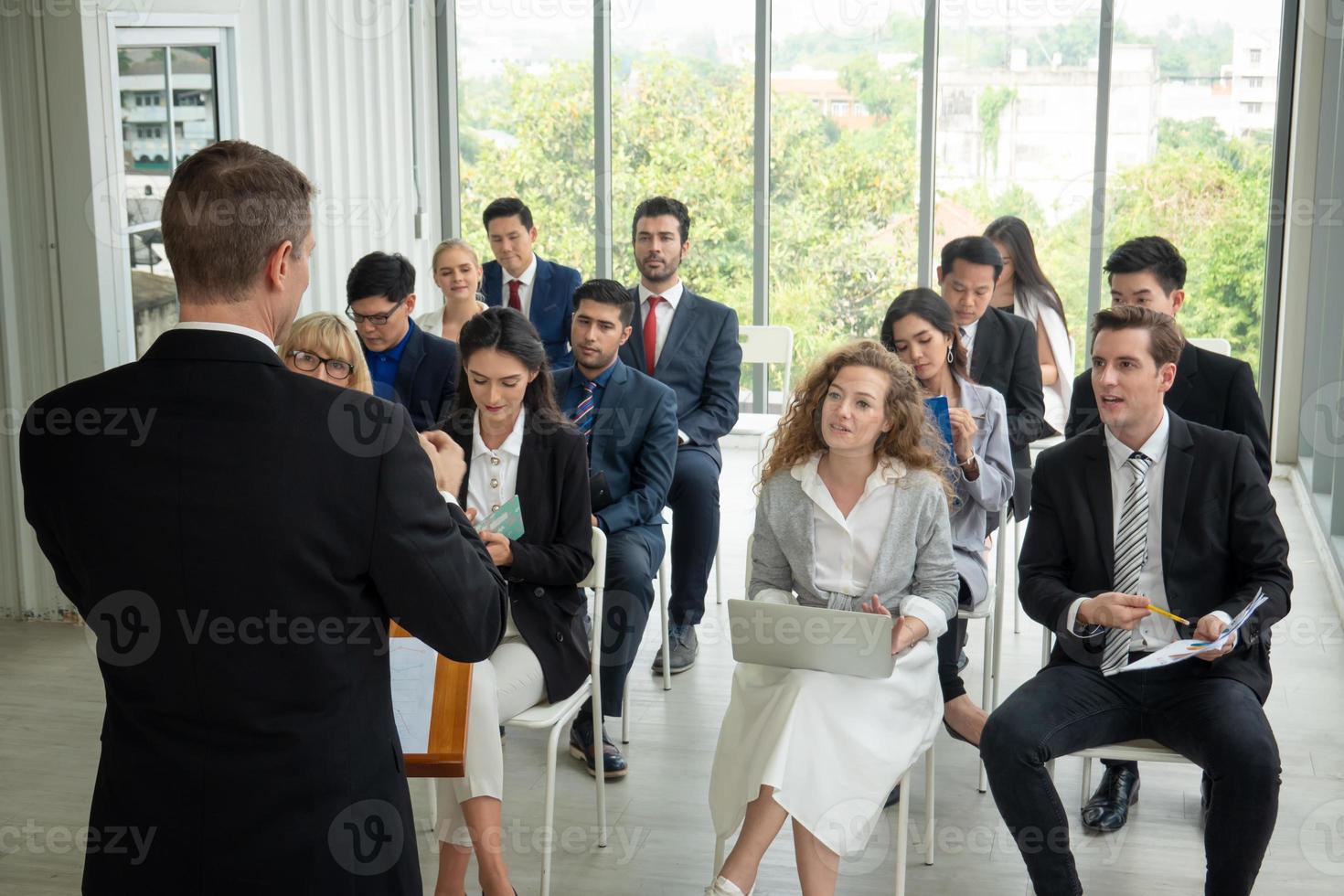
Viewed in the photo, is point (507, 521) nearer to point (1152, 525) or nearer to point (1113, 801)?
point (1152, 525)

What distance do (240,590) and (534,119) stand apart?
7167 mm

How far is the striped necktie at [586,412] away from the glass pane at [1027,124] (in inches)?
162

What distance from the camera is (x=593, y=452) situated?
4.31 meters

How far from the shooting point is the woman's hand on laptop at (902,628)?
9.91ft

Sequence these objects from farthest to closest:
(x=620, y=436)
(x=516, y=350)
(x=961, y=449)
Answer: (x=620, y=436)
(x=961, y=449)
(x=516, y=350)

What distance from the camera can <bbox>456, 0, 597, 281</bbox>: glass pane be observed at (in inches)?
325

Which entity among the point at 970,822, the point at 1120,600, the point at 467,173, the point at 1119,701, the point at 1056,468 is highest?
the point at 467,173

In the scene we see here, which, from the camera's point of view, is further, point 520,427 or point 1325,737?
point 1325,737

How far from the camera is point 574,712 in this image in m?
3.36

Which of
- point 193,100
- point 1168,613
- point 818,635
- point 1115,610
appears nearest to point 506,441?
point 818,635

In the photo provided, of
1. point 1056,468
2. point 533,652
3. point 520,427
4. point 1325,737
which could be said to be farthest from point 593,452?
point 1325,737

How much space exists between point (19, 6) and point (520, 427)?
287cm

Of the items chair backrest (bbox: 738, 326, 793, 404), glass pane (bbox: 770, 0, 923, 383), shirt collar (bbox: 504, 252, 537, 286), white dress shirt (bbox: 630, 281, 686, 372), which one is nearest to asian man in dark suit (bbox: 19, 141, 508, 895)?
white dress shirt (bbox: 630, 281, 686, 372)

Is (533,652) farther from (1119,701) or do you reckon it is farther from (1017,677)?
(1017,677)
